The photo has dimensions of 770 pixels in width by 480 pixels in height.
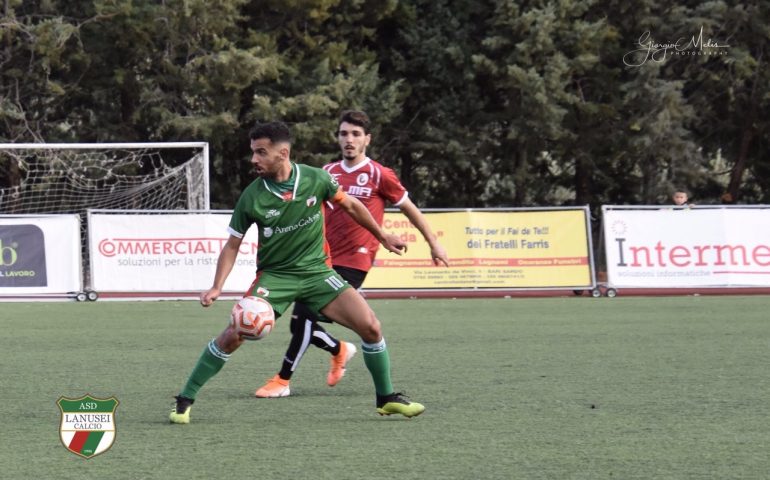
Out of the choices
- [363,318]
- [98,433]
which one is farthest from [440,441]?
[98,433]

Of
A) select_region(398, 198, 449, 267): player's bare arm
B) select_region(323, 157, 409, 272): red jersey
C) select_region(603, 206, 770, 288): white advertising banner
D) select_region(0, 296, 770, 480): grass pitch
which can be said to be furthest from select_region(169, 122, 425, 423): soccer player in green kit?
select_region(603, 206, 770, 288): white advertising banner

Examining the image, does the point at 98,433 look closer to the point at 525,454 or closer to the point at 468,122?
the point at 525,454

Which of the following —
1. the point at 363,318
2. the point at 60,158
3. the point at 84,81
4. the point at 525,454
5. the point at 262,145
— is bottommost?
the point at 525,454

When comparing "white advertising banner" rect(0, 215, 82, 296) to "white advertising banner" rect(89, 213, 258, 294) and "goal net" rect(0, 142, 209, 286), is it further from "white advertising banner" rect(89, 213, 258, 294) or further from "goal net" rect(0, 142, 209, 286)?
"goal net" rect(0, 142, 209, 286)

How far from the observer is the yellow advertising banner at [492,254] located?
21.3 m

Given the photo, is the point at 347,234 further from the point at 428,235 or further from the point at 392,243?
the point at 392,243

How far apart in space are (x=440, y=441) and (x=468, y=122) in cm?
3011

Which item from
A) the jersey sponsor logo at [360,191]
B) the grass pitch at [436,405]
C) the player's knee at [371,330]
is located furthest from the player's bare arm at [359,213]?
the jersey sponsor logo at [360,191]

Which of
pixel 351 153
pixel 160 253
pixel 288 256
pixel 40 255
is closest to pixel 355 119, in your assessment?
pixel 351 153

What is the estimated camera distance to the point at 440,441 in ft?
20.6

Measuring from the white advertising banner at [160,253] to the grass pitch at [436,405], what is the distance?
5.46 metres

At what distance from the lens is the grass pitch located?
562cm

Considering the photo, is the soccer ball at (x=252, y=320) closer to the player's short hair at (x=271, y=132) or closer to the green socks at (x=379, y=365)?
the green socks at (x=379, y=365)

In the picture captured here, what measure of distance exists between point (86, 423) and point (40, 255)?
51.9 ft
